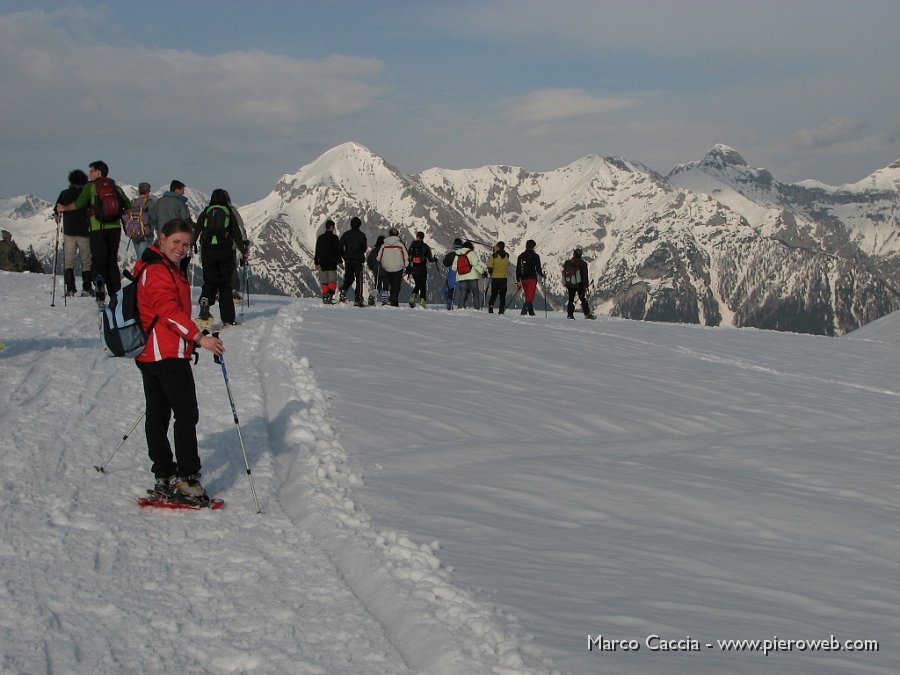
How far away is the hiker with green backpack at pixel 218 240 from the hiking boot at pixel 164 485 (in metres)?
7.69

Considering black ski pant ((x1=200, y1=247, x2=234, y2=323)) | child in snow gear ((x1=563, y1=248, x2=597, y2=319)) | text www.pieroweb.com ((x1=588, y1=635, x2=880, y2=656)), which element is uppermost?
child in snow gear ((x1=563, y1=248, x2=597, y2=319))

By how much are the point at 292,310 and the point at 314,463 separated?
11.0 metres

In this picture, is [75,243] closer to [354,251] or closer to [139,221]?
[139,221]

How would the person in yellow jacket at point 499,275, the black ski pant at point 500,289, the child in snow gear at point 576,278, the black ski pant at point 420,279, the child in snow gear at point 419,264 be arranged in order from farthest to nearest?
the black ski pant at point 500,289, the person in yellow jacket at point 499,275, the child in snow gear at point 576,278, the black ski pant at point 420,279, the child in snow gear at point 419,264

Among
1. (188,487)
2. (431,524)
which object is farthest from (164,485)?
(431,524)

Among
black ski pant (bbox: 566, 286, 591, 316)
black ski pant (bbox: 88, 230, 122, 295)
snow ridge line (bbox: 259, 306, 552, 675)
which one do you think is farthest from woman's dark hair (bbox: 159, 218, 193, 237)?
black ski pant (bbox: 566, 286, 591, 316)

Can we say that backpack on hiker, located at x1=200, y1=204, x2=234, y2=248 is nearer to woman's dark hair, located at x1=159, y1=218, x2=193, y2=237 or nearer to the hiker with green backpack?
the hiker with green backpack

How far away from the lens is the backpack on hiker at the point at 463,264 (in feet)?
A: 84.6

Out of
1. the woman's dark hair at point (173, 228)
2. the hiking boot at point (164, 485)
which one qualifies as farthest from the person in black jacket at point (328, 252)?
the hiking boot at point (164, 485)

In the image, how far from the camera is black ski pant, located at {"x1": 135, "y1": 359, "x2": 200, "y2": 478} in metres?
6.51

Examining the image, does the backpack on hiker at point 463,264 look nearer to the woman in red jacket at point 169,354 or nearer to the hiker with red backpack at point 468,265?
the hiker with red backpack at point 468,265

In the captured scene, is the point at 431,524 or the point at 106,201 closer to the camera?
the point at 431,524

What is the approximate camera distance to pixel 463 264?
2586 cm

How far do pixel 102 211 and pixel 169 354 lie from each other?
31.2ft
